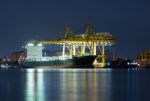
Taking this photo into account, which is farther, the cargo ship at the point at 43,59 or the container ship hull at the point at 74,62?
the cargo ship at the point at 43,59

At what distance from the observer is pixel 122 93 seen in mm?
39812

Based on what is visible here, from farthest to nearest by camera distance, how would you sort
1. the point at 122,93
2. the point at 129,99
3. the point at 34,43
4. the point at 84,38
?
1. the point at 34,43
2. the point at 84,38
3. the point at 122,93
4. the point at 129,99

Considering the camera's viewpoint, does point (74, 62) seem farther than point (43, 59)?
No

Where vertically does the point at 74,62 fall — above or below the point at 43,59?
below

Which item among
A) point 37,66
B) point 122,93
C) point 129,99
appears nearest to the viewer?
point 129,99

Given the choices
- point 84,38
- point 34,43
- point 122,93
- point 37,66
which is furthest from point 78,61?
point 122,93

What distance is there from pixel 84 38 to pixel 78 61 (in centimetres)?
687

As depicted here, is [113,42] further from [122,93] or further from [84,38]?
[122,93]

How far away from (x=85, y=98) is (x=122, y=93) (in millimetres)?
5138

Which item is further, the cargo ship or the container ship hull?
the cargo ship

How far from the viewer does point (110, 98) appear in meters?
36.0

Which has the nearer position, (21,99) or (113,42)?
(21,99)

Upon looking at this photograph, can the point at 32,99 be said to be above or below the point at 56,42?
below

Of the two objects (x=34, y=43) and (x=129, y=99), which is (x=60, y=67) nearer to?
(x=34, y=43)
